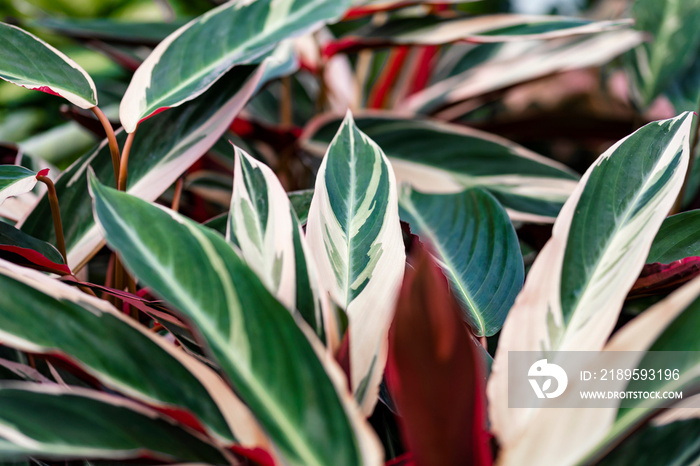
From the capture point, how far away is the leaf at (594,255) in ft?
1.06

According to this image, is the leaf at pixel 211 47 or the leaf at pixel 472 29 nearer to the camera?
the leaf at pixel 211 47

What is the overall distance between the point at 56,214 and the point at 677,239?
54 cm

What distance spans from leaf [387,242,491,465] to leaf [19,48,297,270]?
0.34 m

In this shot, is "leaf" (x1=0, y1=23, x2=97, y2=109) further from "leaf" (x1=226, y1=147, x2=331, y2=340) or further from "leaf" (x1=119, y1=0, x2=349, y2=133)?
"leaf" (x1=226, y1=147, x2=331, y2=340)

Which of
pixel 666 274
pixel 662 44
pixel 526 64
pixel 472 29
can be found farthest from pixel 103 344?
pixel 662 44

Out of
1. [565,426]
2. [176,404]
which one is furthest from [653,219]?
[176,404]

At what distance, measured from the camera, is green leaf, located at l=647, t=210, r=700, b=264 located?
46 centimetres

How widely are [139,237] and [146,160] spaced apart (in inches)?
10.6

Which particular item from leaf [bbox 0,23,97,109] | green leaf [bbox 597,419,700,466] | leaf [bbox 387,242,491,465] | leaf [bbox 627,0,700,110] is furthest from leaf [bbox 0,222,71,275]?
leaf [bbox 627,0,700,110]

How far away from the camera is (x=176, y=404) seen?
30 cm

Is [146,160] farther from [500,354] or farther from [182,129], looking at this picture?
[500,354]

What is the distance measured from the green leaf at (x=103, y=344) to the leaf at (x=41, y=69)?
183 millimetres

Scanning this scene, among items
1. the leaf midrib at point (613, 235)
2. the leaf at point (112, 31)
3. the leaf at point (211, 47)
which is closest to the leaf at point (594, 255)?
the leaf midrib at point (613, 235)

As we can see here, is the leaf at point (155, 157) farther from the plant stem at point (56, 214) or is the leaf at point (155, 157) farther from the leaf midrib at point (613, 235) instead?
the leaf midrib at point (613, 235)
